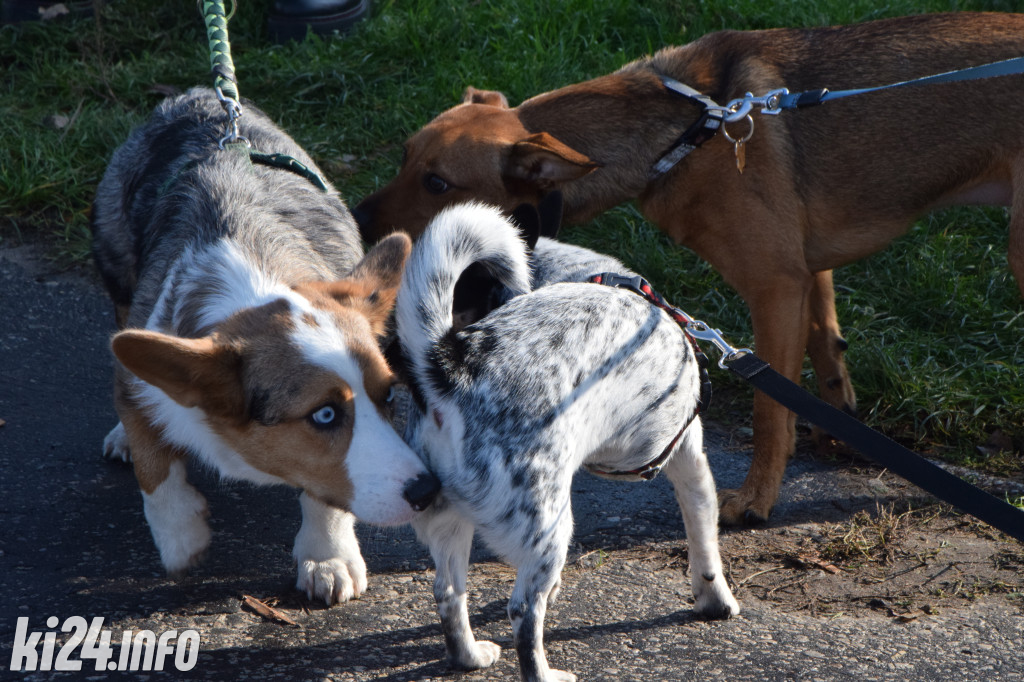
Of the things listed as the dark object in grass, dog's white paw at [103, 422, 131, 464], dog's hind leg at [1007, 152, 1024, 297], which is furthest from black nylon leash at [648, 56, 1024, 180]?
the dark object in grass

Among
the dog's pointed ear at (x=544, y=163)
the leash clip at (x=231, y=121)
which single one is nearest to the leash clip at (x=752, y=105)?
the dog's pointed ear at (x=544, y=163)

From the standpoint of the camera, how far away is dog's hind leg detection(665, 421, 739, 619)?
277 cm

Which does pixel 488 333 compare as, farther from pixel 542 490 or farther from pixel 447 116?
A: pixel 447 116

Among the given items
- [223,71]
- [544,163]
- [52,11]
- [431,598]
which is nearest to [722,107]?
[544,163]

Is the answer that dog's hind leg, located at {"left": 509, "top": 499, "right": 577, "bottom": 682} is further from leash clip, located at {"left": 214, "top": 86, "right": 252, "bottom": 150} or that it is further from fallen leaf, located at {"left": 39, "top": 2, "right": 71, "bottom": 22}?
fallen leaf, located at {"left": 39, "top": 2, "right": 71, "bottom": 22}

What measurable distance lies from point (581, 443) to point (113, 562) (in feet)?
5.56

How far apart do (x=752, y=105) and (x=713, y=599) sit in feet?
6.10

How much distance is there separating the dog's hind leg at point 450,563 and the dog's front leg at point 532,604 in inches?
7.8

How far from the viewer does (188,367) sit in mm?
2436

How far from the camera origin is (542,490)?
88.2 inches

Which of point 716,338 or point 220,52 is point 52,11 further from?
point 716,338

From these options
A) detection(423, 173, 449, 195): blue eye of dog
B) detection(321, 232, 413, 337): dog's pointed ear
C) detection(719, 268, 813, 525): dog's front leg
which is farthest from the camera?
detection(423, 173, 449, 195): blue eye of dog

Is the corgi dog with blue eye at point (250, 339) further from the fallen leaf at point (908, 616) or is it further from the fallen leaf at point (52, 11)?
the fallen leaf at point (52, 11)

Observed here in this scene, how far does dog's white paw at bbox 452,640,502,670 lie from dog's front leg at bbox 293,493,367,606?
51cm
